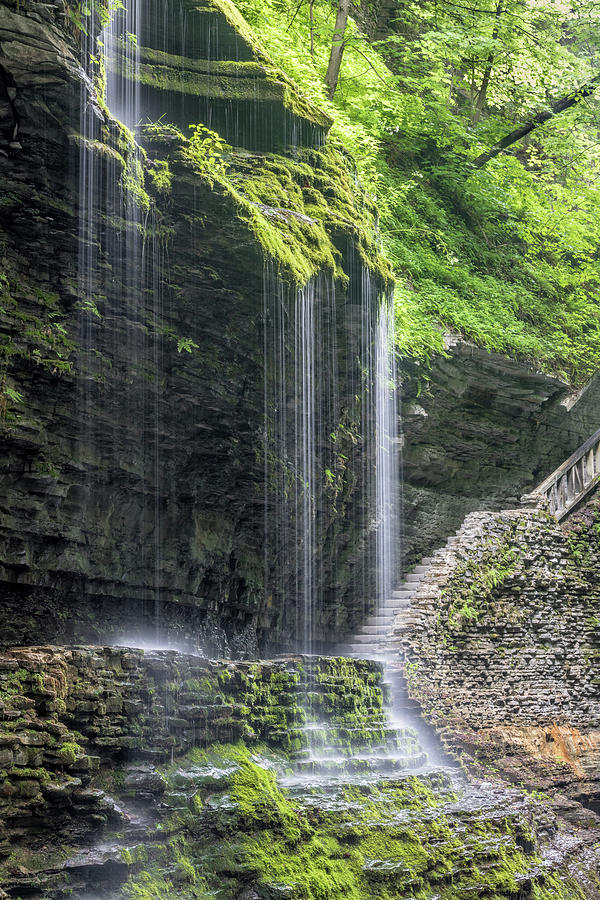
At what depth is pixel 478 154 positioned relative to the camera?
15555mm

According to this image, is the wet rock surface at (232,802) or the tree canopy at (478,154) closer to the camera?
the wet rock surface at (232,802)

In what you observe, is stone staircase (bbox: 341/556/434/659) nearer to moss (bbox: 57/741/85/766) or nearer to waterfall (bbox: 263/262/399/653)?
waterfall (bbox: 263/262/399/653)

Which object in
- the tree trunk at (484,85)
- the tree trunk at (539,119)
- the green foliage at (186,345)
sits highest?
the tree trunk at (484,85)

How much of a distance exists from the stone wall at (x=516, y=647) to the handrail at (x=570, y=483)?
1.34 ft

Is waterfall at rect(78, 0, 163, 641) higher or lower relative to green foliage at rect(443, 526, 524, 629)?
higher

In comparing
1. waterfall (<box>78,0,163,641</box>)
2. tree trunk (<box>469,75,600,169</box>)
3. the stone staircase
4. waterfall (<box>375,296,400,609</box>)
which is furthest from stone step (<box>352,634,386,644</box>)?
tree trunk (<box>469,75,600,169</box>)

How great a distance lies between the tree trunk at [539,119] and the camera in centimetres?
1519

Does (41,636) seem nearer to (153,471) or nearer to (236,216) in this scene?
(153,471)

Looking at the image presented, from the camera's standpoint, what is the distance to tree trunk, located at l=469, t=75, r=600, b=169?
49.8ft

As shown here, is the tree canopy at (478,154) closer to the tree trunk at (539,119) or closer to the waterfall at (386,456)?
the tree trunk at (539,119)

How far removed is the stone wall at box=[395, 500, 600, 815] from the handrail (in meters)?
0.41

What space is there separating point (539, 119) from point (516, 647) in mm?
9995

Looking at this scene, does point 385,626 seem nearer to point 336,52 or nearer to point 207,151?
point 207,151

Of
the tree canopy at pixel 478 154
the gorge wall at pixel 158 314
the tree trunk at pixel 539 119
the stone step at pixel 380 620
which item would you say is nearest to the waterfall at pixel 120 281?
the gorge wall at pixel 158 314
